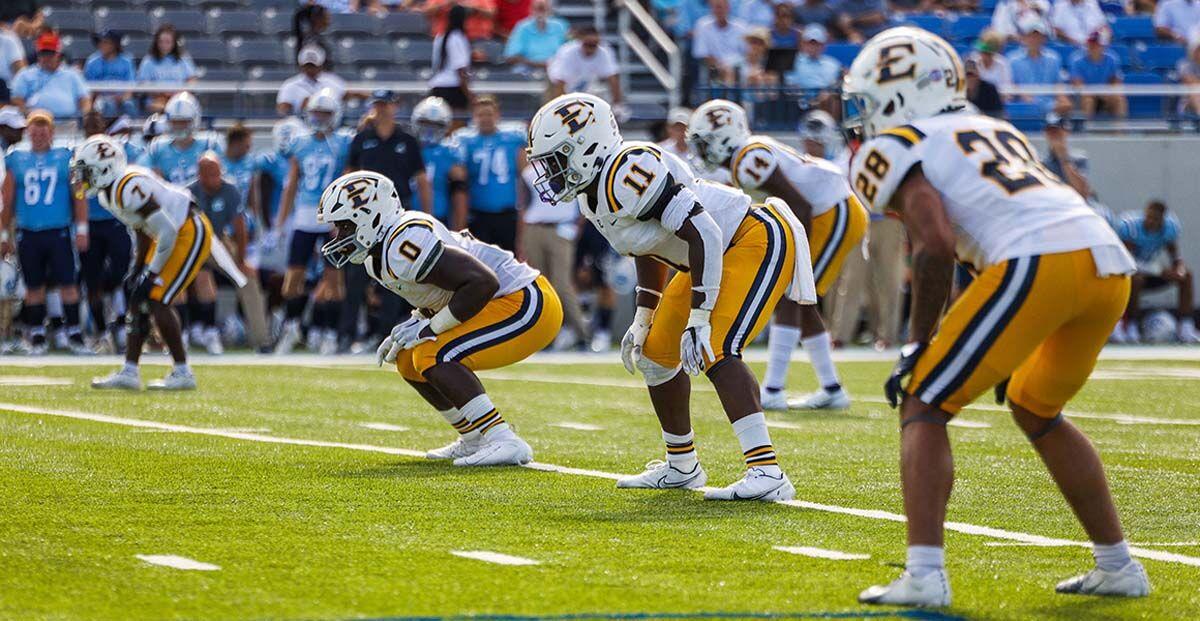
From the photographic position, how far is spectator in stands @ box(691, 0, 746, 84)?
18047 millimetres

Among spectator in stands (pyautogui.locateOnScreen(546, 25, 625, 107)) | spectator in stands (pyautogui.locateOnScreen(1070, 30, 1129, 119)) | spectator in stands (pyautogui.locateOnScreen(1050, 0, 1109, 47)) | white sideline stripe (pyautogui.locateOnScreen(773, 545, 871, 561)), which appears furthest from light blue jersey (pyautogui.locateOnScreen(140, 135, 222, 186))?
white sideline stripe (pyautogui.locateOnScreen(773, 545, 871, 561))

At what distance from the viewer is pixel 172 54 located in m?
17.1

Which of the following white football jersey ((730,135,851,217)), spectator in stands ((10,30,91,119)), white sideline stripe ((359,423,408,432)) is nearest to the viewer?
white sideline stripe ((359,423,408,432))

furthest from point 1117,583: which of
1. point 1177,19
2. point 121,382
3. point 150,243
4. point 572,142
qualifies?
point 1177,19

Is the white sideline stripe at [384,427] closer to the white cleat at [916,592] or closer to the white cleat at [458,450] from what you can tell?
the white cleat at [458,450]

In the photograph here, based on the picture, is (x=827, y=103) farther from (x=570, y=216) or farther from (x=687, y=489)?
(x=687, y=489)

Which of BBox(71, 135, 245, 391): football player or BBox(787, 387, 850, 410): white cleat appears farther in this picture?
BBox(71, 135, 245, 391): football player

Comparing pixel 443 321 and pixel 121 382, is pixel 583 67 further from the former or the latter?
pixel 443 321

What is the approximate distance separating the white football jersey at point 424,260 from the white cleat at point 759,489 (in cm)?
168

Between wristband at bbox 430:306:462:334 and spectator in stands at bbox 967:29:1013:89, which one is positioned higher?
spectator in stands at bbox 967:29:1013:89

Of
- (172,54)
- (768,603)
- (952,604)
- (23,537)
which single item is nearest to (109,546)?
(23,537)

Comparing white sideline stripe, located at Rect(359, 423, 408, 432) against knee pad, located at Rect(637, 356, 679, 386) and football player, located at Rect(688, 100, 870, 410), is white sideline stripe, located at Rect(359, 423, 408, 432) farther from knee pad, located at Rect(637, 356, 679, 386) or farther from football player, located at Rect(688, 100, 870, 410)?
knee pad, located at Rect(637, 356, 679, 386)

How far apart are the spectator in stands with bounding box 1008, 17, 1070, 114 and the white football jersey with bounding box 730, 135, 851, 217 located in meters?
8.44

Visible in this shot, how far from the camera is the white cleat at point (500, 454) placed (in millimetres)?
7617
